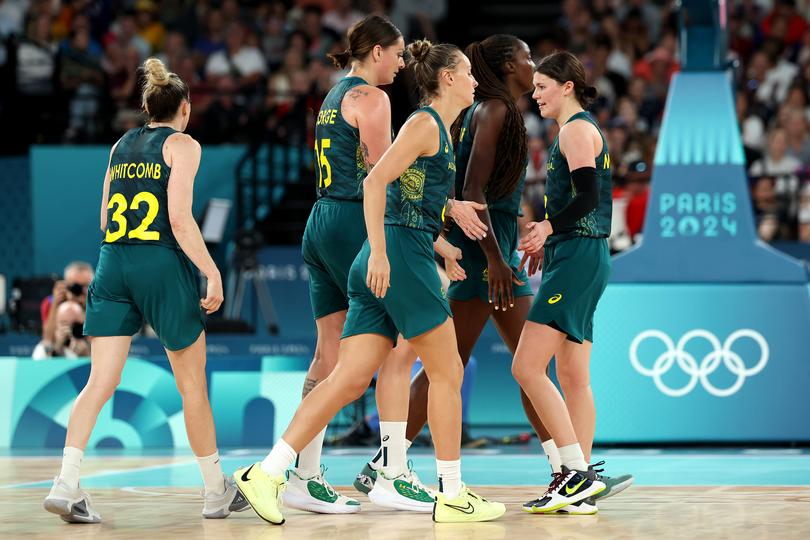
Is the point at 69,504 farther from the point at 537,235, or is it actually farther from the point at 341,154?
the point at 537,235

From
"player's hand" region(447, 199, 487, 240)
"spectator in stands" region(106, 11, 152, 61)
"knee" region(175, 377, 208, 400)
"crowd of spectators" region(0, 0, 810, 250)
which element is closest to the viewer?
"knee" region(175, 377, 208, 400)

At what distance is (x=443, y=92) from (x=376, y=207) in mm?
676

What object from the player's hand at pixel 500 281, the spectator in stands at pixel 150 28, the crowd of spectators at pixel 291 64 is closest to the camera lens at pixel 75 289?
the crowd of spectators at pixel 291 64

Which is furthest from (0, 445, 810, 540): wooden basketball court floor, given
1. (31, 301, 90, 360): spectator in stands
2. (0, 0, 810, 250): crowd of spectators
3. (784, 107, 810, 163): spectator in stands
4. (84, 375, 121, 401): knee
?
(784, 107, 810, 163): spectator in stands

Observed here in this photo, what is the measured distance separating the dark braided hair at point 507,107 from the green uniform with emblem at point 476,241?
0.05 metres

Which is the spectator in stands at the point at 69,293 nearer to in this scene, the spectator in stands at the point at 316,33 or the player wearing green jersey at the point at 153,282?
the player wearing green jersey at the point at 153,282

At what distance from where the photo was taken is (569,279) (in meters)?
5.89

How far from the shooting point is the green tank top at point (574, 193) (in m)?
5.96

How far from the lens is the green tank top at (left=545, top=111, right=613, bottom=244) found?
5957 millimetres

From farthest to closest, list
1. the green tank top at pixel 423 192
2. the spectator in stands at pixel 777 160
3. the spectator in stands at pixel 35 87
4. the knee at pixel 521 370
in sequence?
the spectator in stands at pixel 35 87 < the spectator in stands at pixel 777 160 < the knee at pixel 521 370 < the green tank top at pixel 423 192

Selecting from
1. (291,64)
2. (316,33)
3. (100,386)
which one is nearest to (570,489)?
(100,386)

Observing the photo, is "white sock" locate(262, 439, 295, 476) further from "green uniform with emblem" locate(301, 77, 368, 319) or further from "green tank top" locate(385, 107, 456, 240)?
"green tank top" locate(385, 107, 456, 240)

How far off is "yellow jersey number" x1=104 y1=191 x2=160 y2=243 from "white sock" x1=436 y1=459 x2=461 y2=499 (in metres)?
1.58

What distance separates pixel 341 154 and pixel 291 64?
1053cm
